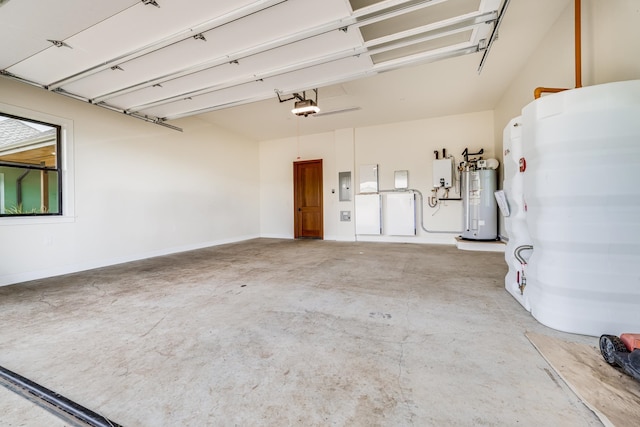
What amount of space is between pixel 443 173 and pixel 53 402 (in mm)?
6748

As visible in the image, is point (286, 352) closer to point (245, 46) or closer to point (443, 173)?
point (245, 46)

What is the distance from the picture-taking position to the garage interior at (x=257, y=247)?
139 cm

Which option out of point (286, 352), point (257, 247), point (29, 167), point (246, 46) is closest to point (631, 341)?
point (286, 352)

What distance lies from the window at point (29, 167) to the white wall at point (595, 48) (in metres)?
6.79

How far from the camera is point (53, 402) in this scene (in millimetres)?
1316

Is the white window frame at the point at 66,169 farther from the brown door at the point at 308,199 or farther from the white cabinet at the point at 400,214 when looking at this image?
the white cabinet at the point at 400,214

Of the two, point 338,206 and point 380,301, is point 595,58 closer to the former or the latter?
point 380,301

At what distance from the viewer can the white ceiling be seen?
2.24 metres

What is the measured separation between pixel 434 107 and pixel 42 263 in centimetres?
757

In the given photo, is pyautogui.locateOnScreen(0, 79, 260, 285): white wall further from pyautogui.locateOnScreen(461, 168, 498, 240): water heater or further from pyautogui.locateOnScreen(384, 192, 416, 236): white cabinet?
pyautogui.locateOnScreen(461, 168, 498, 240): water heater

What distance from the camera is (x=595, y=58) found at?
2.50 m

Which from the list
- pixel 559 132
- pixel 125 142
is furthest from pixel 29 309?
pixel 559 132

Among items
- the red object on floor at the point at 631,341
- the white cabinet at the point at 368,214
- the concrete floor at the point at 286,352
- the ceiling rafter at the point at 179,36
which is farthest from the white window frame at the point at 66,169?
the red object on floor at the point at 631,341

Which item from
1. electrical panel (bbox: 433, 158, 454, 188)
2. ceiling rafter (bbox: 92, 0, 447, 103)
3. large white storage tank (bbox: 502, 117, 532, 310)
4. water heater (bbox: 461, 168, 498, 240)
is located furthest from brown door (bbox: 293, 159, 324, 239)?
large white storage tank (bbox: 502, 117, 532, 310)
